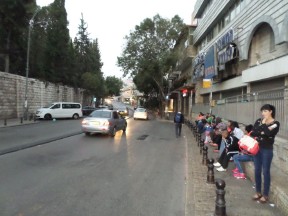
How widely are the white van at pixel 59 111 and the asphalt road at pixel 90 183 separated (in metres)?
25.2

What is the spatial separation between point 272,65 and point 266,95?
5.98 meters

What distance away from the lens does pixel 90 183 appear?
8.08 metres

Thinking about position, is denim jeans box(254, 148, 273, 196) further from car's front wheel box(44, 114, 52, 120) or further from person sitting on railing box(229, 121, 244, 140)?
car's front wheel box(44, 114, 52, 120)

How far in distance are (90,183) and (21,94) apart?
31974 mm

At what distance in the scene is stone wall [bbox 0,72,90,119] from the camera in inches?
1347

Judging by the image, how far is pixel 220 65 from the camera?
89.8ft

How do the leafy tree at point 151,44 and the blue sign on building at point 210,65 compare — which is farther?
the leafy tree at point 151,44

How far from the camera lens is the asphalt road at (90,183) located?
244 inches

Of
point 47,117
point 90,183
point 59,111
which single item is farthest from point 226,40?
point 47,117

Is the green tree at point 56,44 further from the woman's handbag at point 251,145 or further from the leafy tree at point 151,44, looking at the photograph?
the woman's handbag at point 251,145

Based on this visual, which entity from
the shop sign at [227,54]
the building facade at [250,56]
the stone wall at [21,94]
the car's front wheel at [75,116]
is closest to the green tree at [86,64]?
the stone wall at [21,94]

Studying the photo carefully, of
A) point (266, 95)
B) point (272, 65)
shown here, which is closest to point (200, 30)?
point (272, 65)

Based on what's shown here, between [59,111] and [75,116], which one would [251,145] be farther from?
[75,116]

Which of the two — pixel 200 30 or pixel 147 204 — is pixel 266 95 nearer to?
pixel 147 204
